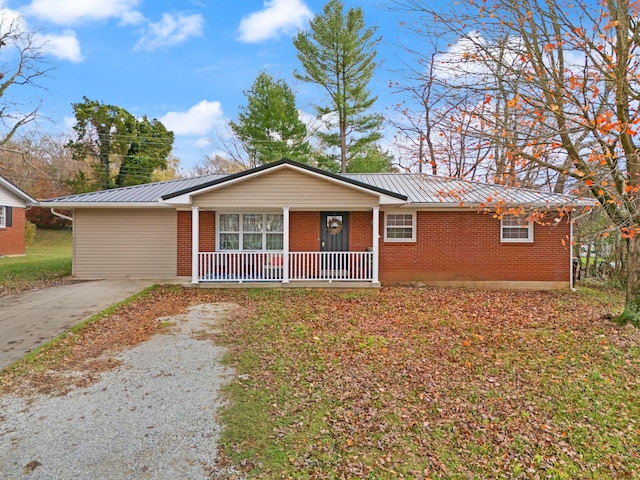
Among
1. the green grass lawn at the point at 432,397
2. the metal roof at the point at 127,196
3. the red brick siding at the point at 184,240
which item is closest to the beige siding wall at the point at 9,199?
the metal roof at the point at 127,196

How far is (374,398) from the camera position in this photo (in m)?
4.10

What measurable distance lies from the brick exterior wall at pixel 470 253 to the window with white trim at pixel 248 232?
351 cm

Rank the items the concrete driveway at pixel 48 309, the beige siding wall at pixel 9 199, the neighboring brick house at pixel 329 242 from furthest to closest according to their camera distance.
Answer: the beige siding wall at pixel 9 199, the neighboring brick house at pixel 329 242, the concrete driveway at pixel 48 309

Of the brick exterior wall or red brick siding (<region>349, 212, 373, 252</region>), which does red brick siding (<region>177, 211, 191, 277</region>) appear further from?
the brick exterior wall

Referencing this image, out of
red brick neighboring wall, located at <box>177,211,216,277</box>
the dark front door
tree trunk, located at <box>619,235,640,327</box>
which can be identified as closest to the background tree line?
tree trunk, located at <box>619,235,640,327</box>

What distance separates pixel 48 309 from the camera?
7621mm

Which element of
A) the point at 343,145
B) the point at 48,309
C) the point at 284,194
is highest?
the point at 343,145

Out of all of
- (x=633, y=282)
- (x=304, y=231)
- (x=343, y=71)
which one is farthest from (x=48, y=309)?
(x=343, y=71)

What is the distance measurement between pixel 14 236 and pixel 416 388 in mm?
22913

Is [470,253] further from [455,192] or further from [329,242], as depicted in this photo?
[329,242]

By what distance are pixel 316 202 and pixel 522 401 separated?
25.1ft

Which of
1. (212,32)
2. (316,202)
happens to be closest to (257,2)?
(212,32)

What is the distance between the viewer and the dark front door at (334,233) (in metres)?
12.0

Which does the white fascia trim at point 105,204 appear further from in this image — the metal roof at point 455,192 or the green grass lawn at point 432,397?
the metal roof at point 455,192
